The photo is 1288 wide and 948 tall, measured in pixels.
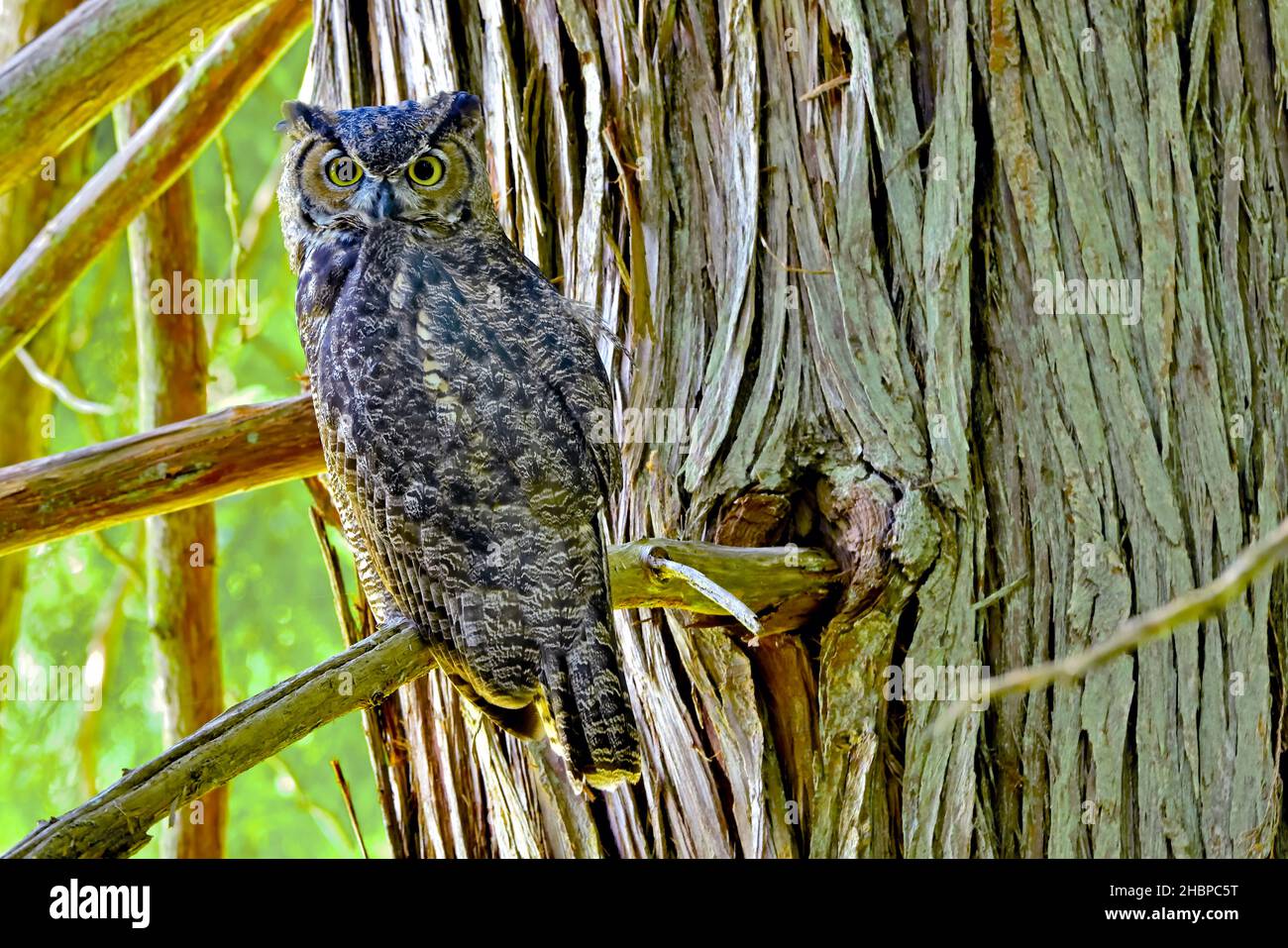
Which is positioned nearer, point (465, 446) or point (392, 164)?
point (465, 446)

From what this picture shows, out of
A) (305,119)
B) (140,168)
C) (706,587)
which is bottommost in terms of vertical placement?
(706,587)

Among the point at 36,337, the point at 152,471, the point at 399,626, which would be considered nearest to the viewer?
the point at 399,626

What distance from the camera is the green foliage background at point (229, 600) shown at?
4496 millimetres

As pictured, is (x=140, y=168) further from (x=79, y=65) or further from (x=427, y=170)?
(x=427, y=170)

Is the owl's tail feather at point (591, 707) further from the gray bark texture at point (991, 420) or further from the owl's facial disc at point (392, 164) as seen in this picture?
the owl's facial disc at point (392, 164)

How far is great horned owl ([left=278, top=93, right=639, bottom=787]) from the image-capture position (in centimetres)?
215

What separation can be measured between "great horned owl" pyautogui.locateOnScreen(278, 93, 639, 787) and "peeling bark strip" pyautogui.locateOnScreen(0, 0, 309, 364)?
99cm

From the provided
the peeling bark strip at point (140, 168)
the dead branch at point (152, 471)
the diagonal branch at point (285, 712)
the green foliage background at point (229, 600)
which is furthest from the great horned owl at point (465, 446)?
the green foliage background at point (229, 600)

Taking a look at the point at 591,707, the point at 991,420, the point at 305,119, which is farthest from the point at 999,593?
the point at 305,119

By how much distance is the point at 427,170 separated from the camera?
236 cm

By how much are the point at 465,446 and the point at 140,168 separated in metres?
1.64

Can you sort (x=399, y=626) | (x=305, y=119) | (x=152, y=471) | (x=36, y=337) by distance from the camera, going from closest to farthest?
(x=399, y=626)
(x=305, y=119)
(x=152, y=471)
(x=36, y=337)

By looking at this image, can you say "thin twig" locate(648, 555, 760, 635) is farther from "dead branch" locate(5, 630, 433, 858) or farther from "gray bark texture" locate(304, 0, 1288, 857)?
"dead branch" locate(5, 630, 433, 858)
